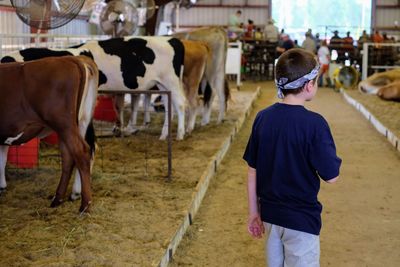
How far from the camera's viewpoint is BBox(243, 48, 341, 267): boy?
9.27ft

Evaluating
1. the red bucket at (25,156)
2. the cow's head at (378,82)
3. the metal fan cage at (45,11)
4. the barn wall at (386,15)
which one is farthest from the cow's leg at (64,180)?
the barn wall at (386,15)

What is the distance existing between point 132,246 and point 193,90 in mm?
5332

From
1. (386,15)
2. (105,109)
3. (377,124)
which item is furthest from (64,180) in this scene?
(386,15)

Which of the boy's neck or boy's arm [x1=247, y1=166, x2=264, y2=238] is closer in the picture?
the boy's neck

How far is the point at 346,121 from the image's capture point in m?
11.7

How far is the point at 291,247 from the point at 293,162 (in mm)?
416

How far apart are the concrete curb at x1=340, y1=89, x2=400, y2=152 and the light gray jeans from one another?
Result: 5937 mm

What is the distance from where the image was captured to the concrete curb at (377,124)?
8.75 meters

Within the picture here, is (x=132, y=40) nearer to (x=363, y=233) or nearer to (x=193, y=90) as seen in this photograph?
(x=193, y=90)

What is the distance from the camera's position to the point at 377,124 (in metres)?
10.5

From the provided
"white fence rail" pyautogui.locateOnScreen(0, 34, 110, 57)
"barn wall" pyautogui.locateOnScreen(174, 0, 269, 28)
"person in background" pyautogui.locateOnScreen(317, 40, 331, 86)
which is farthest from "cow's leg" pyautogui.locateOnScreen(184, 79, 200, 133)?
"barn wall" pyautogui.locateOnScreen(174, 0, 269, 28)

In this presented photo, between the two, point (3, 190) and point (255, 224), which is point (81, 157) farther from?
point (255, 224)

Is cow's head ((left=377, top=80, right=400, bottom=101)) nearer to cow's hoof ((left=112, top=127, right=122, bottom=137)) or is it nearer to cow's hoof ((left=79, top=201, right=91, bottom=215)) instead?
cow's hoof ((left=112, top=127, right=122, bottom=137))

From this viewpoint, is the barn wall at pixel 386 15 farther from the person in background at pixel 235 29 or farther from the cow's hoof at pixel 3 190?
the cow's hoof at pixel 3 190
